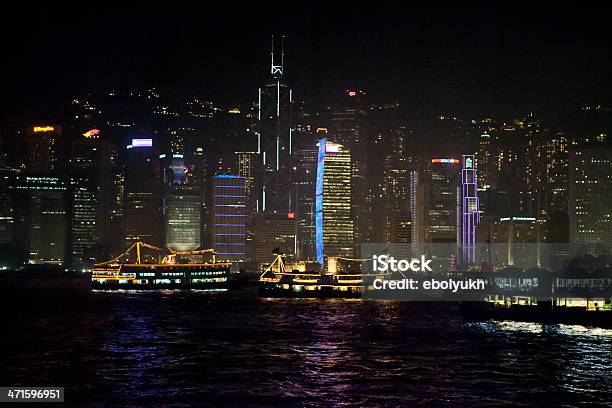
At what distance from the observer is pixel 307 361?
49.2m

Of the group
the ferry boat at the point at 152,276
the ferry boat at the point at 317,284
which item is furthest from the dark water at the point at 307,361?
the ferry boat at the point at 152,276

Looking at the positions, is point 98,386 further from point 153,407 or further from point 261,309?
point 261,309

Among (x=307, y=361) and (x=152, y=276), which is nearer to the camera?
(x=307, y=361)

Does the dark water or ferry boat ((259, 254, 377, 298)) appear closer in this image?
the dark water

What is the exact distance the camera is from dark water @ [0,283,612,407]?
1465 inches

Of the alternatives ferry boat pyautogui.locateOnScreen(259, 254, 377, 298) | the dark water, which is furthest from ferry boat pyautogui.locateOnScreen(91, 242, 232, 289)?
the dark water

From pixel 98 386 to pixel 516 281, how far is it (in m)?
52.8

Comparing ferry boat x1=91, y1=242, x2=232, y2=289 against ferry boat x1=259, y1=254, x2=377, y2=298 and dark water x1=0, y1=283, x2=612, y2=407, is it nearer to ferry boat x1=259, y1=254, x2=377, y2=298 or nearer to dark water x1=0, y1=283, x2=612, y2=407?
ferry boat x1=259, y1=254, x2=377, y2=298

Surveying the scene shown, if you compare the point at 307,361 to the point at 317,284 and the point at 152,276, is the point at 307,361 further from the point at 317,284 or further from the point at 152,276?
the point at 152,276

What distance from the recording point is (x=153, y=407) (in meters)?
34.5

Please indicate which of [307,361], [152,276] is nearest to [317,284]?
[152,276]

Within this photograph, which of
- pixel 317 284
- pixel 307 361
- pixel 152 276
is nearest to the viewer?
pixel 307 361

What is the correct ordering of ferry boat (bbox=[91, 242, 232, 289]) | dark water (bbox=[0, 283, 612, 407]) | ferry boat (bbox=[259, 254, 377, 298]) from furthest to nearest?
ferry boat (bbox=[91, 242, 232, 289]) < ferry boat (bbox=[259, 254, 377, 298]) < dark water (bbox=[0, 283, 612, 407])

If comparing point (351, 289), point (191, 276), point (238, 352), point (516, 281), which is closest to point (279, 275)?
point (351, 289)
